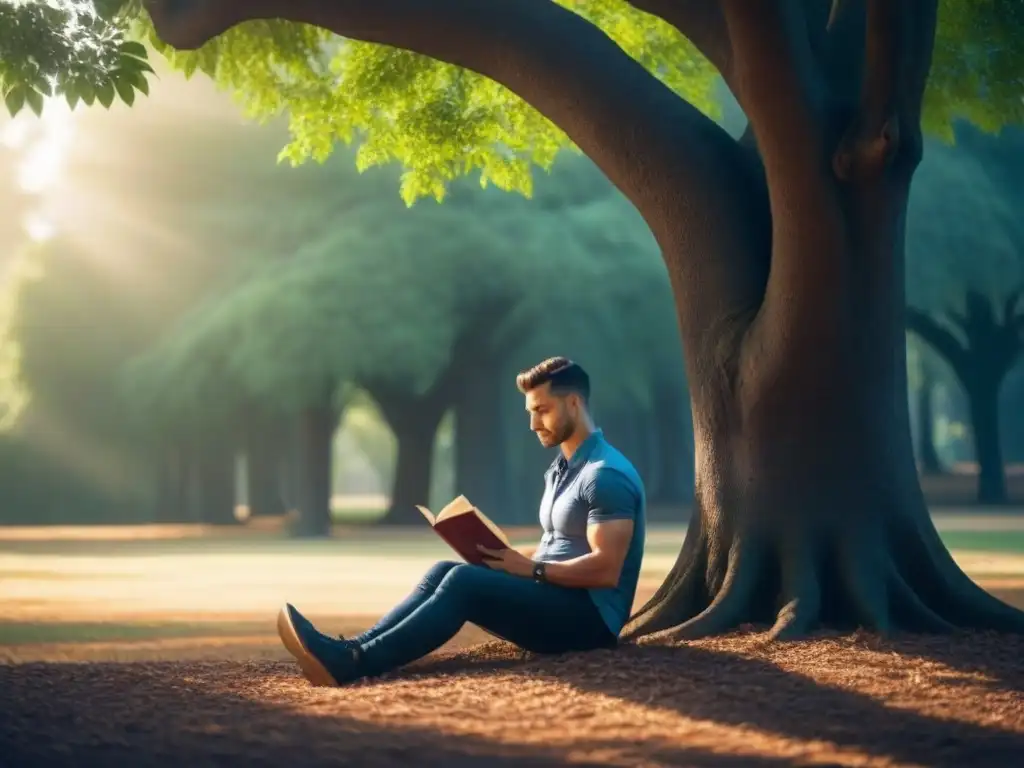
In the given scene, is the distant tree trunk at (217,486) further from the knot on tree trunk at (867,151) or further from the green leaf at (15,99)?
the knot on tree trunk at (867,151)

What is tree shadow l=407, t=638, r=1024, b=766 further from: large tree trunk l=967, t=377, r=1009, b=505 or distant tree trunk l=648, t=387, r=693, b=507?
distant tree trunk l=648, t=387, r=693, b=507

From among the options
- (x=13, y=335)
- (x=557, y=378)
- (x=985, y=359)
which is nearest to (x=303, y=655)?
(x=557, y=378)

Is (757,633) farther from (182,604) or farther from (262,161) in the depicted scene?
(262,161)

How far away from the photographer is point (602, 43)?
9508 millimetres

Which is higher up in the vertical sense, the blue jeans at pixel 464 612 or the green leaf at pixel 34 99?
the green leaf at pixel 34 99

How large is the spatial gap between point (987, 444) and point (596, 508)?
33.4 meters

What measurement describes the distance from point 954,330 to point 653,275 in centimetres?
1169

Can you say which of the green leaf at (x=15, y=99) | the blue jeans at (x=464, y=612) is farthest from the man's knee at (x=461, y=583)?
the green leaf at (x=15, y=99)

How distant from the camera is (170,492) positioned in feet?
161

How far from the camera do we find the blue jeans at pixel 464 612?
7223mm

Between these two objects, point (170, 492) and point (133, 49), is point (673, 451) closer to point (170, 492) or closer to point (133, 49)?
point (170, 492)

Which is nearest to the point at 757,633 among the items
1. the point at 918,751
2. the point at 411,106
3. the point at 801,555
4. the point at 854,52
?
the point at 801,555

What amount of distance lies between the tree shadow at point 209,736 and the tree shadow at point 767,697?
24.8 inches

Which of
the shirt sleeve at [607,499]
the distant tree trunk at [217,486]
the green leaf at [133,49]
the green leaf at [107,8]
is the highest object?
the green leaf at [107,8]
